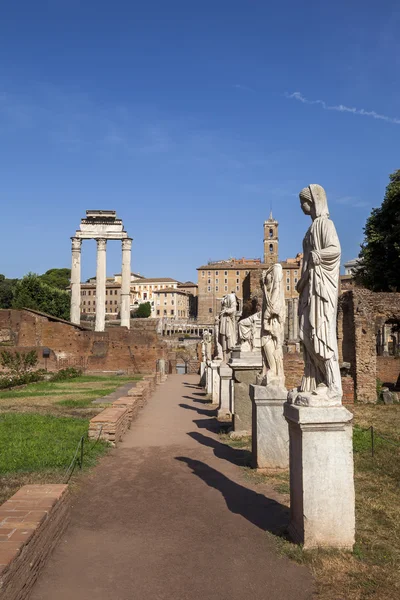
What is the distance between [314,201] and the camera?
4297mm

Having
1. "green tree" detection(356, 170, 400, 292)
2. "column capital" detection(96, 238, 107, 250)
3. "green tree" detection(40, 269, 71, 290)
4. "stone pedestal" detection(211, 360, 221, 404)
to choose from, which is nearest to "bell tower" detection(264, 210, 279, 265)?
"green tree" detection(40, 269, 71, 290)

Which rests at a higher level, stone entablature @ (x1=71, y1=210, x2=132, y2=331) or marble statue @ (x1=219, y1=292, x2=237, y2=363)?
stone entablature @ (x1=71, y1=210, x2=132, y2=331)

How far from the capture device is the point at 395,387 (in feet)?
64.5

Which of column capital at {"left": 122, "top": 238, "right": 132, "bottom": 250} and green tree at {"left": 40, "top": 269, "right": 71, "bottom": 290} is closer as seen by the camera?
column capital at {"left": 122, "top": 238, "right": 132, "bottom": 250}

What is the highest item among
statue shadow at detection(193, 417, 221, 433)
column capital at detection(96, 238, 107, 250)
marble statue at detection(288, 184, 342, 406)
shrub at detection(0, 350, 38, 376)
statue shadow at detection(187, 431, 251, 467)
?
column capital at detection(96, 238, 107, 250)

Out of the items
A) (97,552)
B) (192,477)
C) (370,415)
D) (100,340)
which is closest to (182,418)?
(370,415)

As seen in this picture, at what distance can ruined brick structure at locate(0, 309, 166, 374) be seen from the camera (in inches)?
1318

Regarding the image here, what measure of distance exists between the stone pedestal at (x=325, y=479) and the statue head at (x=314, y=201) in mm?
1715

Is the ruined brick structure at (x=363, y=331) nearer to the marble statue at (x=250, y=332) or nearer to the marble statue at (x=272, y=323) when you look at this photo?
the marble statue at (x=250, y=332)

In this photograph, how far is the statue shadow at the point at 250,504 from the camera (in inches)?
179

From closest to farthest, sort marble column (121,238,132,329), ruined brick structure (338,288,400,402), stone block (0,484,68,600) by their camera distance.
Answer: stone block (0,484,68,600), ruined brick structure (338,288,400,402), marble column (121,238,132,329)

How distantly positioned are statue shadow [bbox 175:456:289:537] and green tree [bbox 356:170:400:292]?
2070 cm

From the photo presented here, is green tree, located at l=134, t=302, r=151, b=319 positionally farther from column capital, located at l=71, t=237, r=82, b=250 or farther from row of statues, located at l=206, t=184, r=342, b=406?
row of statues, located at l=206, t=184, r=342, b=406

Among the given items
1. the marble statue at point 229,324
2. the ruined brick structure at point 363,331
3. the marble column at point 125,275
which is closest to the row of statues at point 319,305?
the marble statue at point 229,324
